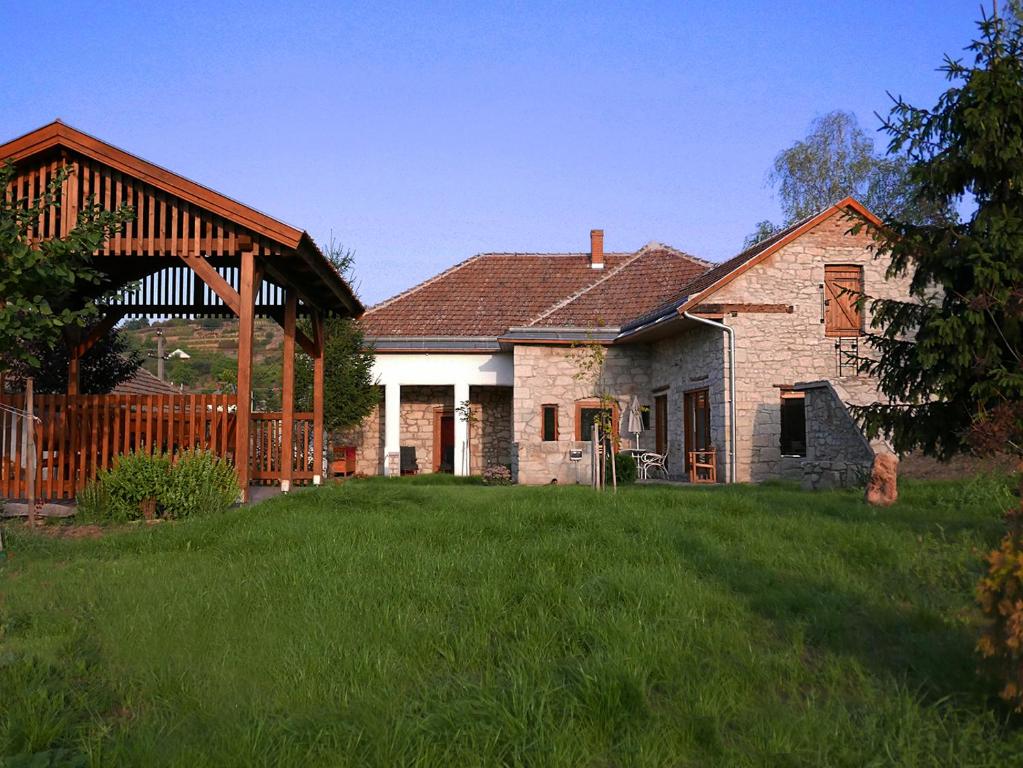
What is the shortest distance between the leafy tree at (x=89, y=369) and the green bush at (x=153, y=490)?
7357mm

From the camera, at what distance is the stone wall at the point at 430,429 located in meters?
22.6

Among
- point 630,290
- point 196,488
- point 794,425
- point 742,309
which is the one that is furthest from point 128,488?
point 630,290

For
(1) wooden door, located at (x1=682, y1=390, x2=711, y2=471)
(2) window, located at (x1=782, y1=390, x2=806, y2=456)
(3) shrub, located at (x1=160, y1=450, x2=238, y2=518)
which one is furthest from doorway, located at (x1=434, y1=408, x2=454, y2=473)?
(3) shrub, located at (x1=160, y1=450, x2=238, y2=518)

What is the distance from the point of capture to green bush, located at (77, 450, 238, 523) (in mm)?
9859

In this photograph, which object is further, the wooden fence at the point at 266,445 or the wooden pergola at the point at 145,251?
the wooden fence at the point at 266,445

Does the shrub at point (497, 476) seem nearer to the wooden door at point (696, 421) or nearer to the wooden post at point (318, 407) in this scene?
the wooden door at point (696, 421)

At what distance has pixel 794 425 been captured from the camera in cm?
1717

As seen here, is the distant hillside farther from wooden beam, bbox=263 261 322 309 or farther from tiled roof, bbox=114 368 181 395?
wooden beam, bbox=263 261 322 309

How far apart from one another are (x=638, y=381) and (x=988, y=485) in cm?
1058

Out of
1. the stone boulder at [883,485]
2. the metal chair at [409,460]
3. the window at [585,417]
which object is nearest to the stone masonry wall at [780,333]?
the window at [585,417]

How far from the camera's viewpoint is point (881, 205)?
102ft

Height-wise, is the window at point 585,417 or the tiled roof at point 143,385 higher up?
the tiled roof at point 143,385

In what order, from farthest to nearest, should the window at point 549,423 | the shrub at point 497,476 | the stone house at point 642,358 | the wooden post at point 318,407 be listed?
the window at point 549,423 < the shrub at point 497,476 < the stone house at point 642,358 < the wooden post at point 318,407

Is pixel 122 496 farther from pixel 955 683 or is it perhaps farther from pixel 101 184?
pixel 955 683
